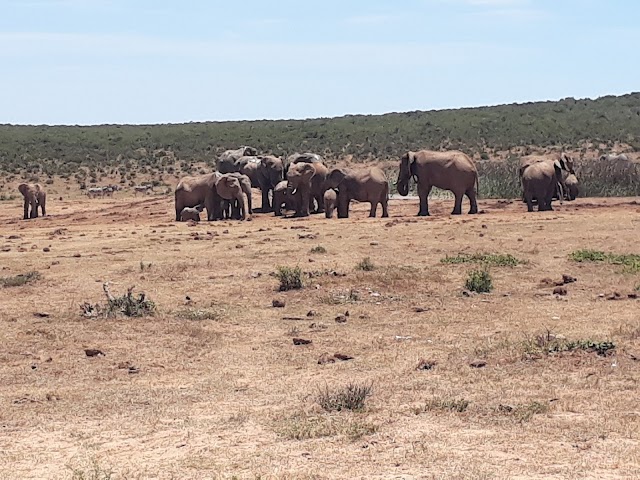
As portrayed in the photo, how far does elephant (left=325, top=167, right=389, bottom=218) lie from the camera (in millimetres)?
25156

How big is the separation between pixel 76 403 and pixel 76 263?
327 inches

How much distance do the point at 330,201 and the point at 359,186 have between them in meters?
0.84

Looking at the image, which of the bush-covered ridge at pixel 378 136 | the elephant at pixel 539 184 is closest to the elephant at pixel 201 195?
the elephant at pixel 539 184

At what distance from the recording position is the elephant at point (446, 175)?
84.3ft

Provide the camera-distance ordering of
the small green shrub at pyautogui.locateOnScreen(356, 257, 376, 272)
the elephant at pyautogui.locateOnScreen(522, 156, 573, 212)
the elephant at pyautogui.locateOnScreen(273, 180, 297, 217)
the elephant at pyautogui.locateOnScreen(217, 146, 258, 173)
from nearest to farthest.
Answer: the small green shrub at pyautogui.locateOnScreen(356, 257, 376, 272), the elephant at pyautogui.locateOnScreen(522, 156, 573, 212), the elephant at pyautogui.locateOnScreen(273, 180, 297, 217), the elephant at pyautogui.locateOnScreen(217, 146, 258, 173)

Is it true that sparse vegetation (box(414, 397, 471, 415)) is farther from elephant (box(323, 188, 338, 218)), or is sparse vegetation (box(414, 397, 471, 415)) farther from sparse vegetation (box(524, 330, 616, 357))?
elephant (box(323, 188, 338, 218))

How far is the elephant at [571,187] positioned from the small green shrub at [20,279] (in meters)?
17.4

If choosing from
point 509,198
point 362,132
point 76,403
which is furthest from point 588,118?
point 76,403

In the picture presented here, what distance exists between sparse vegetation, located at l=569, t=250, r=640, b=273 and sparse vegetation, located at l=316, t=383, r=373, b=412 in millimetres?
7894

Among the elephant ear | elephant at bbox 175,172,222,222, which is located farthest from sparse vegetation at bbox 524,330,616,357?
elephant at bbox 175,172,222,222

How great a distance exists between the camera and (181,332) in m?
11.3

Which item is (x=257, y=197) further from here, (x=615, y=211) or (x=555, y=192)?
(x=615, y=211)

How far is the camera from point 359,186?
2519cm

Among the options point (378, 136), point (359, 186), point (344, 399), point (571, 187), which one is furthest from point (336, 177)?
point (378, 136)
